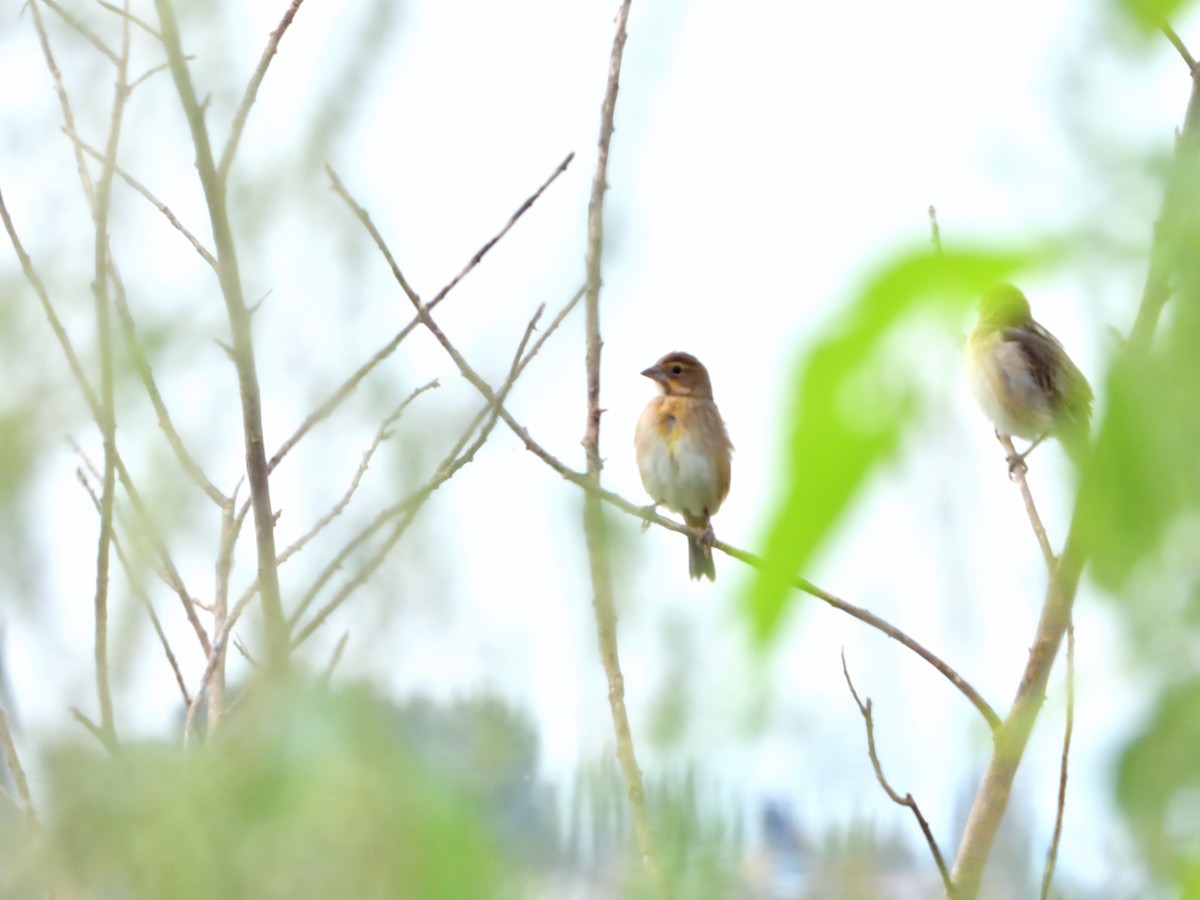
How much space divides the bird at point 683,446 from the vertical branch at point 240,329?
16.9ft

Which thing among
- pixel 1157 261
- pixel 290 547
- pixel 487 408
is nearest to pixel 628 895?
pixel 1157 261

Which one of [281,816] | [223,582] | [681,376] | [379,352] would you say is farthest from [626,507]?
[681,376]

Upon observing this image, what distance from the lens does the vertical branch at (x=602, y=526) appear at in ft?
3.67

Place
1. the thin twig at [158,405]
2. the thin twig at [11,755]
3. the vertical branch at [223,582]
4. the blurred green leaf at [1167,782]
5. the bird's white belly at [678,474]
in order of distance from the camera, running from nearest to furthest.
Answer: the blurred green leaf at [1167,782]
the thin twig at [158,405]
the thin twig at [11,755]
the vertical branch at [223,582]
the bird's white belly at [678,474]

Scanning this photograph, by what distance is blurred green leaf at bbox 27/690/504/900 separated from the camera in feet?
1.91

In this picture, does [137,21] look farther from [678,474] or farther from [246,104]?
[678,474]

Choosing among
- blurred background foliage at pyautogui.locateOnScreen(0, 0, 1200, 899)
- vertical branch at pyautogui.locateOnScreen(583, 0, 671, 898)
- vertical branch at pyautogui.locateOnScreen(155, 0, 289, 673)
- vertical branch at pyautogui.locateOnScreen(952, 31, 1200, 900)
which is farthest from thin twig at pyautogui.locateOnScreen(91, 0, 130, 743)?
vertical branch at pyautogui.locateOnScreen(952, 31, 1200, 900)

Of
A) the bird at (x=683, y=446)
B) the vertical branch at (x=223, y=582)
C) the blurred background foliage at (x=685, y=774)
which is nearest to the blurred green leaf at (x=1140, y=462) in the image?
the blurred background foliage at (x=685, y=774)

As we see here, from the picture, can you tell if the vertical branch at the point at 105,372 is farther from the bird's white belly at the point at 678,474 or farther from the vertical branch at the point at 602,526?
the bird's white belly at the point at 678,474

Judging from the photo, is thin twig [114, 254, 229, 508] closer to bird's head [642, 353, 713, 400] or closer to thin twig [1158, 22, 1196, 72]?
thin twig [1158, 22, 1196, 72]

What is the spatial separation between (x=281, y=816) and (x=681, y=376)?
718cm

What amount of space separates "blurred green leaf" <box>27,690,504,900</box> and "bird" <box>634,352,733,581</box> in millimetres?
6669

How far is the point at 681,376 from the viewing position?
7.76 m

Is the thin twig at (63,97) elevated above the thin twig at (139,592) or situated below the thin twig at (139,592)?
above
